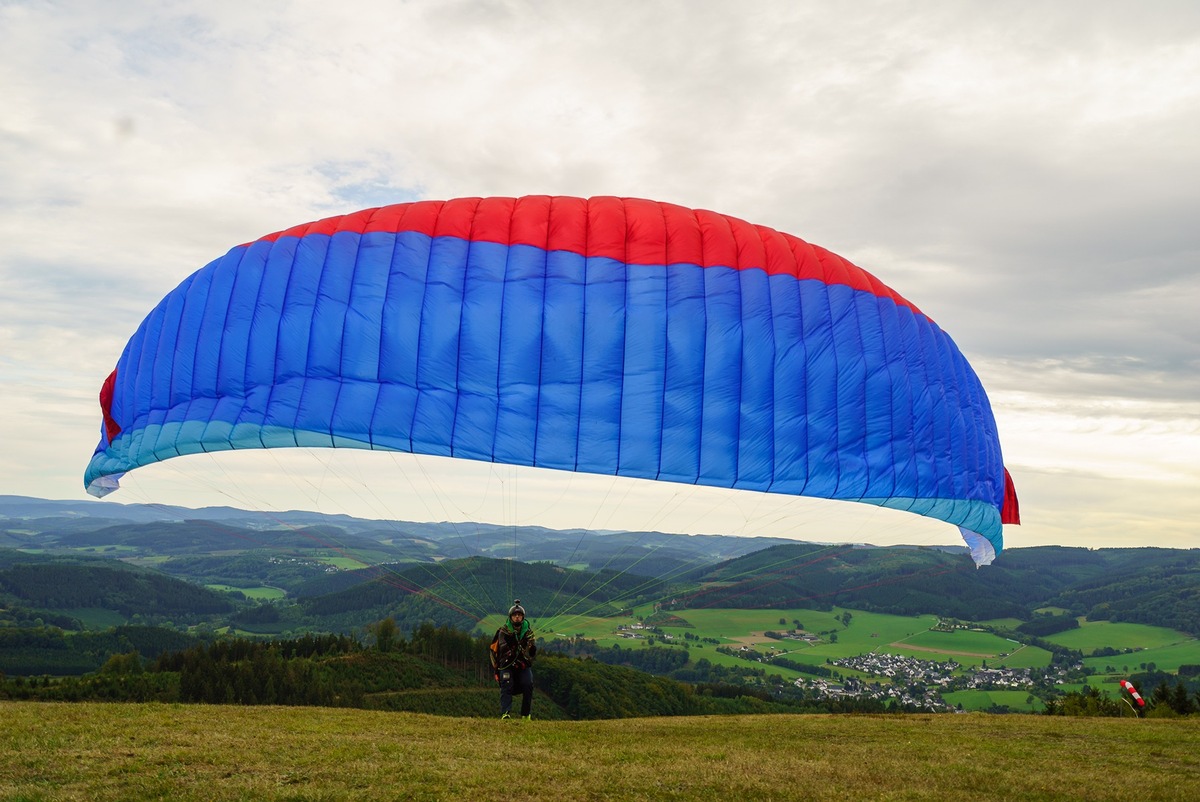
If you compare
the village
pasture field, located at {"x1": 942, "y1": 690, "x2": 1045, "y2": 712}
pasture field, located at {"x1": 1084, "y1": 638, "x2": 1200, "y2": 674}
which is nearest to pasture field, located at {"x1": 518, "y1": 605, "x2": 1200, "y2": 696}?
pasture field, located at {"x1": 1084, "y1": 638, "x2": 1200, "y2": 674}

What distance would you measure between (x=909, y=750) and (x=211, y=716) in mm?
11939

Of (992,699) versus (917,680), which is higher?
(992,699)

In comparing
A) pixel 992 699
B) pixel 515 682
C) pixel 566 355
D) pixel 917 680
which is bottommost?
pixel 917 680

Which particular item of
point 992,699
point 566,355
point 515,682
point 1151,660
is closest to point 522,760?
point 515,682

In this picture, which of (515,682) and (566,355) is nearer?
(566,355)

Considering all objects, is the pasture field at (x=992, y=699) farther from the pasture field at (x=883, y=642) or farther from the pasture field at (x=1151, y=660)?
the pasture field at (x=1151, y=660)

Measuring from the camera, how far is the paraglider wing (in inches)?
523

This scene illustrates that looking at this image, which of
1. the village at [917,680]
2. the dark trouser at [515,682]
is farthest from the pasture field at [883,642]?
the dark trouser at [515,682]

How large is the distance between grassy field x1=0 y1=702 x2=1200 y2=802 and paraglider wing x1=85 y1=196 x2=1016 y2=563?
14.2 feet

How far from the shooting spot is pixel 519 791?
352 inches

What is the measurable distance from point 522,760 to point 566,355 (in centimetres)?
623

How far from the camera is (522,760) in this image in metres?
10.5

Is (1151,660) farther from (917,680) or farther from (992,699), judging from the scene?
(992,699)

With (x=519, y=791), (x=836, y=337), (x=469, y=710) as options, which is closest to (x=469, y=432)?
(x=519, y=791)
